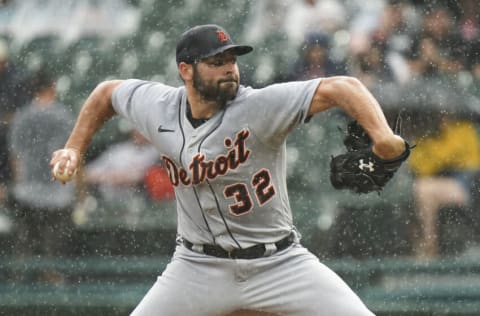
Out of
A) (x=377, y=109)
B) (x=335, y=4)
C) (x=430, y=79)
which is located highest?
(x=377, y=109)

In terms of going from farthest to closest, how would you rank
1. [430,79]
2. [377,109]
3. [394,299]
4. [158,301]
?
[430,79] < [394,299] < [158,301] < [377,109]

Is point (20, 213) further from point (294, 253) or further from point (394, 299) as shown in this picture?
point (294, 253)

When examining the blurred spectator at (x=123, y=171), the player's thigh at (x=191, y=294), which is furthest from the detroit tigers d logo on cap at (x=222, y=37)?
the blurred spectator at (x=123, y=171)

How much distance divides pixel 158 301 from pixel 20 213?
9.71 ft

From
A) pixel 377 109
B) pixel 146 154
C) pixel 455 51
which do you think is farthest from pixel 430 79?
pixel 377 109

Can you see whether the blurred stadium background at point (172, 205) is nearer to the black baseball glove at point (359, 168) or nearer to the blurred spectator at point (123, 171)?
the blurred spectator at point (123, 171)

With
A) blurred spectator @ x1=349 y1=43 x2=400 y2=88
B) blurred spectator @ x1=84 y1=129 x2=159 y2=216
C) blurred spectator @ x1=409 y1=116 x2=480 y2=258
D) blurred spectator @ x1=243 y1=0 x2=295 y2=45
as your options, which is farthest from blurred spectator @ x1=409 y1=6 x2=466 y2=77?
blurred spectator @ x1=84 y1=129 x2=159 y2=216

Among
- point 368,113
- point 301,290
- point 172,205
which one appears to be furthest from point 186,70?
point 172,205

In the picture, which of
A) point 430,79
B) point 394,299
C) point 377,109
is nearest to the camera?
point 377,109

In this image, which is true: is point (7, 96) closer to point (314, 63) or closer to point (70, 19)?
point (70, 19)

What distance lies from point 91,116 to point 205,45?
0.60 metres

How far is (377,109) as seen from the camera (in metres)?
3.10

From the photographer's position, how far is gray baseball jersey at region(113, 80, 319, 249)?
3.44 meters

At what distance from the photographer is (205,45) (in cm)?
353
